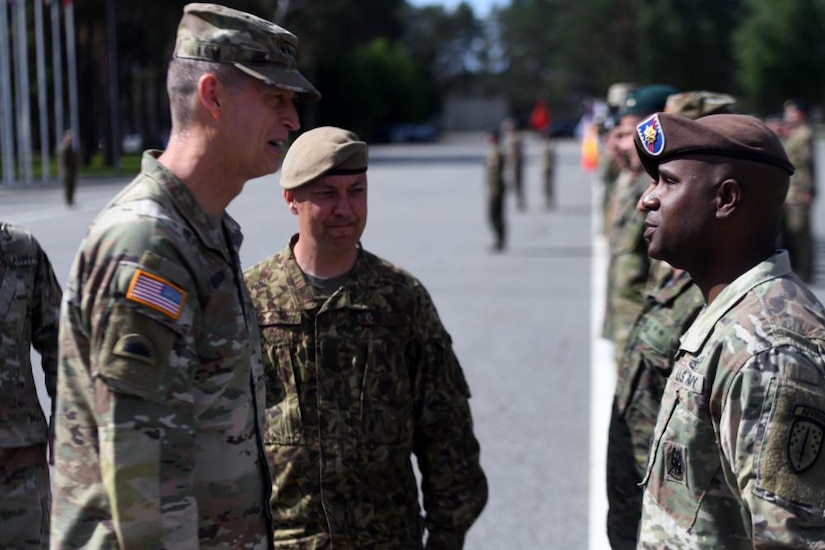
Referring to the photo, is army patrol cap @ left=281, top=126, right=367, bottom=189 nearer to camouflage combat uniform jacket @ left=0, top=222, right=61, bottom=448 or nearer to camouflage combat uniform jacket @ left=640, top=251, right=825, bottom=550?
camouflage combat uniform jacket @ left=0, top=222, right=61, bottom=448

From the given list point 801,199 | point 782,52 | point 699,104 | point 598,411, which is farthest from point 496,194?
point 782,52

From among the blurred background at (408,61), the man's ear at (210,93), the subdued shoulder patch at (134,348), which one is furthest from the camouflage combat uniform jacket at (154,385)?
the blurred background at (408,61)

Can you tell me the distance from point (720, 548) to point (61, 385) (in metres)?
1.36

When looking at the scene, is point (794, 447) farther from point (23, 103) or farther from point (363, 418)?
point (23, 103)

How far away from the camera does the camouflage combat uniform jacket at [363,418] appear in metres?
3.05

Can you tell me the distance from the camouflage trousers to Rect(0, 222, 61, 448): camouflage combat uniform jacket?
44 mm

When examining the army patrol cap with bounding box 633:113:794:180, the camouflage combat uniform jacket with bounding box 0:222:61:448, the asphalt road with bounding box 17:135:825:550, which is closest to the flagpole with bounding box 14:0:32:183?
the asphalt road with bounding box 17:135:825:550

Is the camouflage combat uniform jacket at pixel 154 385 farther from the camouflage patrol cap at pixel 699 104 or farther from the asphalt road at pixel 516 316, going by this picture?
the asphalt road at pixel 516 316

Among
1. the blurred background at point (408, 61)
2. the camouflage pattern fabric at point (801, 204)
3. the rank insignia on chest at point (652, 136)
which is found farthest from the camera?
the blurred background at point (408, 61)

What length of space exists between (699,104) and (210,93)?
255cm

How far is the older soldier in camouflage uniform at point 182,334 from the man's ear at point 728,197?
91 cm

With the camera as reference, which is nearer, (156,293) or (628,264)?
(156,293)

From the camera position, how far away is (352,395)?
306 cm

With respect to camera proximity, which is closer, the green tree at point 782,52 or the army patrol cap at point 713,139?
the army patrol cap at point 713,139
